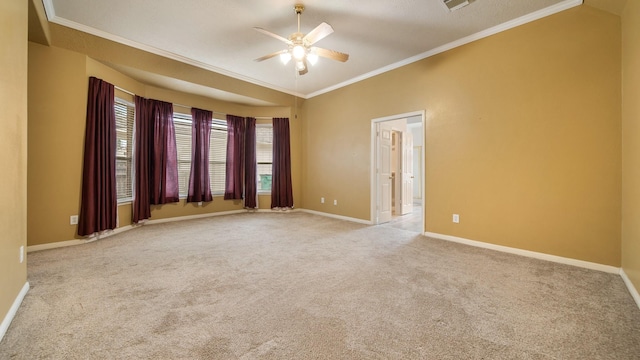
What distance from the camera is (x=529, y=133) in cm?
308

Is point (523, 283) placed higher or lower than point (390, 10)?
lower

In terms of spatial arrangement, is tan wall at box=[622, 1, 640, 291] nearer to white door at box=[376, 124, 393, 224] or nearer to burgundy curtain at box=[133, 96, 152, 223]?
white door at box=[376, 124, 393, 224]

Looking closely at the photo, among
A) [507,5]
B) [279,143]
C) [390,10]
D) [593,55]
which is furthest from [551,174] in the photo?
[279,143]

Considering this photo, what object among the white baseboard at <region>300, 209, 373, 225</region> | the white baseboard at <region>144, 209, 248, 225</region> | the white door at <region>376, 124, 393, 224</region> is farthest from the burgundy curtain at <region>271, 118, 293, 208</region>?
the white door at <region>376, 124, 393, 224</region>

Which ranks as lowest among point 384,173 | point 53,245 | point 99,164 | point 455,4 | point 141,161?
point 53,245

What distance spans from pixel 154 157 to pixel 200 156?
874 millimetres

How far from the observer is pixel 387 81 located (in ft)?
15.1

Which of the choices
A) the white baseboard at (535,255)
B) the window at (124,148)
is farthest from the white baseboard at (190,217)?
the white baseboard at (535,255)

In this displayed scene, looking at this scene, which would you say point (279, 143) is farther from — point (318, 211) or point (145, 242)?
point (145, 242)

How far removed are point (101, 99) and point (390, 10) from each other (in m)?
4.21

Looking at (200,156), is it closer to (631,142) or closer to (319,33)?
(319,33)

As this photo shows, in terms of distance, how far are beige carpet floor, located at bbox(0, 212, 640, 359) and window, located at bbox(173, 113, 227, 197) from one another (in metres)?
2.31

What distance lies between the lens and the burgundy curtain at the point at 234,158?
5.87 metres

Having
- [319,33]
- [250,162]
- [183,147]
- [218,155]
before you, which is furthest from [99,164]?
[319,33]
